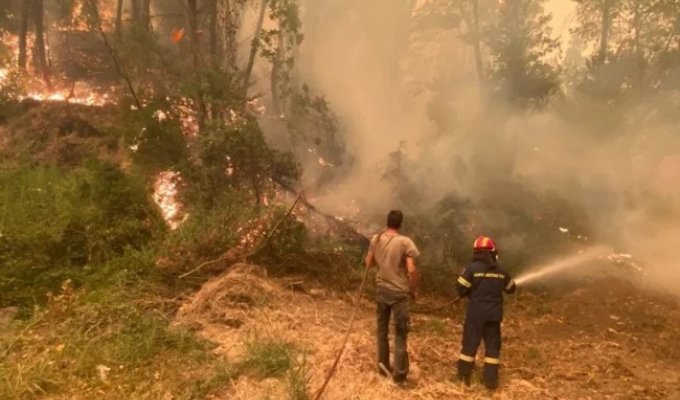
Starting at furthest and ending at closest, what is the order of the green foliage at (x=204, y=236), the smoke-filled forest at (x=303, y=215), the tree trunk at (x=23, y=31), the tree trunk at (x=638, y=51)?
the tree trunk at (x=638, y=51)
the tree trunk at (x=23, y=31)
the green foliage at (x=204, y=236)
the smoke-filled forest at (x=303, y=215)

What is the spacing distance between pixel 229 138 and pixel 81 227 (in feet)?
11.4

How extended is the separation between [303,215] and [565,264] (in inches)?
269

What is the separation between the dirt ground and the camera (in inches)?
213

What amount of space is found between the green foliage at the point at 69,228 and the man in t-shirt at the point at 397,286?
518 cm

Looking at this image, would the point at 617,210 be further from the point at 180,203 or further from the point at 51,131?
the point at 51,131

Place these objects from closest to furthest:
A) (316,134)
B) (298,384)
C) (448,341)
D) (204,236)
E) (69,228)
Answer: (298,384), (448,341), (204,236), (69,228), (316,134)

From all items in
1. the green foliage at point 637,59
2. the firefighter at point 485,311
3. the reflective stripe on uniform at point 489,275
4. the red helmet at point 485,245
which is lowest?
the firefighter at point 485,311

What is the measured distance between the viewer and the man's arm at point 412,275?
531 centimetres

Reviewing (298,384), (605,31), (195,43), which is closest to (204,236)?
(298,384)

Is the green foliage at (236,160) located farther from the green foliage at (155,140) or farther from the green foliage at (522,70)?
the green foliage at (522,70)

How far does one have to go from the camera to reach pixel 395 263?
5.43 meters

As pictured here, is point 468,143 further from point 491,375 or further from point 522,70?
point 491,375

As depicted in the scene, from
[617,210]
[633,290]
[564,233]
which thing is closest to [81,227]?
[633,290]

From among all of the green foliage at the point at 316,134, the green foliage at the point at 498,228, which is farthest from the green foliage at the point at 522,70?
the green foliage at the point at 316,134
